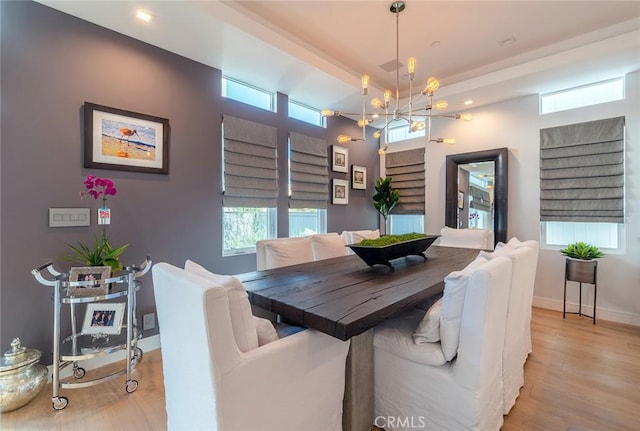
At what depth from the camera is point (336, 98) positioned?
3.97m

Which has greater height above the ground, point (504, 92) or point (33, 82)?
point (504, 92)

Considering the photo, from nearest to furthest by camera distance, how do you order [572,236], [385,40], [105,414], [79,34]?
[105,414]
[79,34]
[385,40]
[572,236]

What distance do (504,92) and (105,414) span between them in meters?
5.11

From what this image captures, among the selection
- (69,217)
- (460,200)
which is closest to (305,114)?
(460,200)

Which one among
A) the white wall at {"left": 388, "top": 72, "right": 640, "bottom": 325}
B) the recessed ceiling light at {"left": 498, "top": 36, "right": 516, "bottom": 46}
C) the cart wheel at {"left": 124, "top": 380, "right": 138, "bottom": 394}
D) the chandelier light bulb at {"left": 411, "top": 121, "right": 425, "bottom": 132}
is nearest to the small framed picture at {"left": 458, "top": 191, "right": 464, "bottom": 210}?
the white wall at {"left": 388, "top": 72, "right": 640, "bottom": 325}

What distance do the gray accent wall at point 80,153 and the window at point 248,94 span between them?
0.51ft

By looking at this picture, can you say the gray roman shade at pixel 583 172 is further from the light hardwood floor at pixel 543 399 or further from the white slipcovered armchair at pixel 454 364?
the white slipcovered armchair at pixel 454 364

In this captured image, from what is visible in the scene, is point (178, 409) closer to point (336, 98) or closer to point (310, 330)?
point (310, 330)

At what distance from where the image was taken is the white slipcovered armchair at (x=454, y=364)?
1.34m

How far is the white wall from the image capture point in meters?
3.10

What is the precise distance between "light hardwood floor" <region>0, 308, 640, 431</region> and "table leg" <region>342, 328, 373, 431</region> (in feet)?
2.78

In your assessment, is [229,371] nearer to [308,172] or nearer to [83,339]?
[83,339]

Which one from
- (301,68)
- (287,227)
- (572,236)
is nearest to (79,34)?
(301,68)

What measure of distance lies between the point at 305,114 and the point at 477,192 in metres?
2.84
